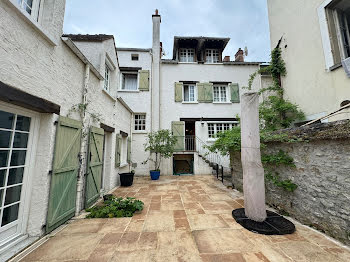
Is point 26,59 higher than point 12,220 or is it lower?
higher

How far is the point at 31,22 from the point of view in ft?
7.06

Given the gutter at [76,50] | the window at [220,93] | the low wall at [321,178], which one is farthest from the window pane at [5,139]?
the window at [220,93]

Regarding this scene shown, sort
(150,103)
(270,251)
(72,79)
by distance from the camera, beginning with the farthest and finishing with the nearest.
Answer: (150,103) → (72,79) → (270,251)

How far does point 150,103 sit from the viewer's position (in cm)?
943

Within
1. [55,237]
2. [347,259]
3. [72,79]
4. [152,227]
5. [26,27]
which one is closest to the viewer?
[347,259]

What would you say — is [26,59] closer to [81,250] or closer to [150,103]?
[81,250]

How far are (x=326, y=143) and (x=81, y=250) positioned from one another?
14.0 ft

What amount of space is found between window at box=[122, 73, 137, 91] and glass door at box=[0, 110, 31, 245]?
25.8 feet

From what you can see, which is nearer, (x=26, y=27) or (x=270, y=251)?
(x=270, y=251)

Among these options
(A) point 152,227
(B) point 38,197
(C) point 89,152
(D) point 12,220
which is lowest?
(A) point 152,227

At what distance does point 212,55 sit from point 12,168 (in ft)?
39.9

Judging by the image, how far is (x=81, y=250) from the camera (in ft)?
6.78

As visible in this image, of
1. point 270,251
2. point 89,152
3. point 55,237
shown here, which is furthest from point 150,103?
point 270,251

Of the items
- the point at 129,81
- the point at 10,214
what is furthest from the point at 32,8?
the point at 129,81
